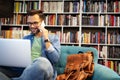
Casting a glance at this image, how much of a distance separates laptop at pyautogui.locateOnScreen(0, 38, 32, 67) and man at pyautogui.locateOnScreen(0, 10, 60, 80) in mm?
75

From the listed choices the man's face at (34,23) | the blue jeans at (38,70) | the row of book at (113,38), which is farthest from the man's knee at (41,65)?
the row of book at (113,38)

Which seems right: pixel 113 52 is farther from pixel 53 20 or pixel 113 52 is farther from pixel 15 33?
pixel 15 33

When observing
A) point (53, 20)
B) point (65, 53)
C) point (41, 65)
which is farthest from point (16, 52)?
point (53, 20)

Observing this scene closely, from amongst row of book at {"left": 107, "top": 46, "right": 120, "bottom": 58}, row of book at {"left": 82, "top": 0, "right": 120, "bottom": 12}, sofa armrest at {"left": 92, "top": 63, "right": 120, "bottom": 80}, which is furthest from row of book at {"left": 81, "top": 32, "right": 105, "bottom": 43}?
sofa armrest at {"left": 92, "top": 63, "right": 120, "bottom": 80}

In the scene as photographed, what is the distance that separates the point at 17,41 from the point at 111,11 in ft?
9.71

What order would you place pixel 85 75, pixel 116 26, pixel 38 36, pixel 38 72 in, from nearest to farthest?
pixel 38 72 < pixel 85 75 < pixel 38 36 < pixel 116 26

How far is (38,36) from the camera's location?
8.21ft

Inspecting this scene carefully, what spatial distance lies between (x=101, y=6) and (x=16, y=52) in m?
2.96

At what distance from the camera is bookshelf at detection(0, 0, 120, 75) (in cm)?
443

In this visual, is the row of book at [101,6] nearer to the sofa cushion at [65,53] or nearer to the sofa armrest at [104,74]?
the sofa cushion at [65,53]

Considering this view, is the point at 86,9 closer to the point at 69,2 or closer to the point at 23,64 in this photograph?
the point at 69,2

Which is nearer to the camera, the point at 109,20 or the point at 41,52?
the point at 41,52

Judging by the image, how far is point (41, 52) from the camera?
236 cm

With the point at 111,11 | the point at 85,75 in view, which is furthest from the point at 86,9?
the point at 85,75
